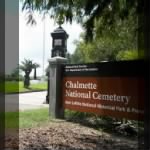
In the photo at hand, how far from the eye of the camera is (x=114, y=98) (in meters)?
6.93

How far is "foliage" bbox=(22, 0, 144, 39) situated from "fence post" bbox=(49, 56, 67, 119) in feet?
8.14

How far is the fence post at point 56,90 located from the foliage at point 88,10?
2.48 m

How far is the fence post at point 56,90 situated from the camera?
28.1 ft

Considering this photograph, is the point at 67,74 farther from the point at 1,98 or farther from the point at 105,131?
the point at 1,98

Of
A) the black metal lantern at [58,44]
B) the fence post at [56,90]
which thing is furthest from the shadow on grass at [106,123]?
the black metal lantern at [58,44]

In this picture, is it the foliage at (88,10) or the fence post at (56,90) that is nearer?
the foliage at (88,10)

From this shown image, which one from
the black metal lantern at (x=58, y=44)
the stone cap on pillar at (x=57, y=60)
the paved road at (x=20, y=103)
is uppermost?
the black metal lantern at (x=58, y=44)

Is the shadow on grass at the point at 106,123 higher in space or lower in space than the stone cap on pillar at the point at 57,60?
lower

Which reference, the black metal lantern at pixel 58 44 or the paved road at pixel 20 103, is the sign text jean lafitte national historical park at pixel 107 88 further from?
the black metal lantern at pixel 58 44

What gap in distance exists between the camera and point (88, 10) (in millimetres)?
5863

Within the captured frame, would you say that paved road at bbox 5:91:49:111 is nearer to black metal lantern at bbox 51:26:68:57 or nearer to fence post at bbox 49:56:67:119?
fence post at bbox 49:56:67:119

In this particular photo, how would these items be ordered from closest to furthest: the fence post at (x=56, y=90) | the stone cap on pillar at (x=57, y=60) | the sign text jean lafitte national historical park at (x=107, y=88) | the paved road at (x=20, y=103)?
the paved road at (x=20, y=103) → the sign text jean lafitte national historical park at (x=107, y=88) → the fence post at (x=56, y=90) → the stone cap on pillar at (x=57, y=60)

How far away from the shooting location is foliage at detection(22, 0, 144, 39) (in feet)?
17.0

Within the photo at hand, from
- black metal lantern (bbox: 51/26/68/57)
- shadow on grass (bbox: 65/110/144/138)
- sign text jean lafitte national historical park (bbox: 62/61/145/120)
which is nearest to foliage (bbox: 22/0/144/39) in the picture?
sign text jean lafitte national historical park (bbox: 62/61/145/120)
